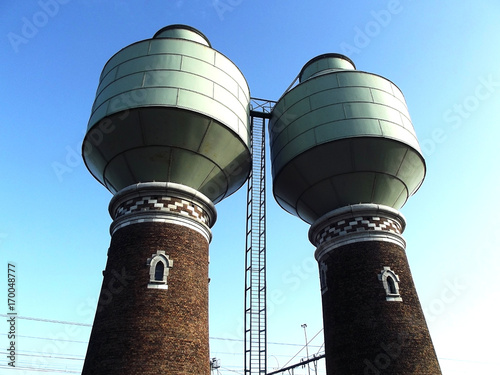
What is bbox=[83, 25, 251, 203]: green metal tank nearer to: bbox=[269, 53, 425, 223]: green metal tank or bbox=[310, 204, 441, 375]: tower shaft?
bbox=[269, 53, 425, 223]: green metal tank

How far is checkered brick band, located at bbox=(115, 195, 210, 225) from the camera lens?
13773 mm

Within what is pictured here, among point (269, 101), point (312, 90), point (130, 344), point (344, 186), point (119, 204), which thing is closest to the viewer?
point (130, 344)

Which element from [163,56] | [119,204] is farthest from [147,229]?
[163,56]

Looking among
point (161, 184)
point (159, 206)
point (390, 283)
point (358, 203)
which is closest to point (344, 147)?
point (358, 203)

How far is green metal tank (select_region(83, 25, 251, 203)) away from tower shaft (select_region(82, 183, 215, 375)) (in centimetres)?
81

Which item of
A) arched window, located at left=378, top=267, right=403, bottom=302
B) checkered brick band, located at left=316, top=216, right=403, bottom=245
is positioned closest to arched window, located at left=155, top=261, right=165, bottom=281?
checkered brick band, located at left=316, top=216, right=403, bottom=245

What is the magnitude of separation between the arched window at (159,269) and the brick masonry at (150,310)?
12 centimetres

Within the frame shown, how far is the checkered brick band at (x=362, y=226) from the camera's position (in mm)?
15398

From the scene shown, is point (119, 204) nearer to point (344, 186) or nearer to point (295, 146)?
point (295, 146)

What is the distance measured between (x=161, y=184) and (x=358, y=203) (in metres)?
7.02

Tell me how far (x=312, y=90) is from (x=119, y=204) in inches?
338

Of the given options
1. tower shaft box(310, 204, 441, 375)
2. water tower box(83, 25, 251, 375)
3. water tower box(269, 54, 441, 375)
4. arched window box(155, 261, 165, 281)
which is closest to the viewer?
water tower box(83, 25, 251, 375)

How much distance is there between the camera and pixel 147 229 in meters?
13.5

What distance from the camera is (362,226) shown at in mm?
15406
